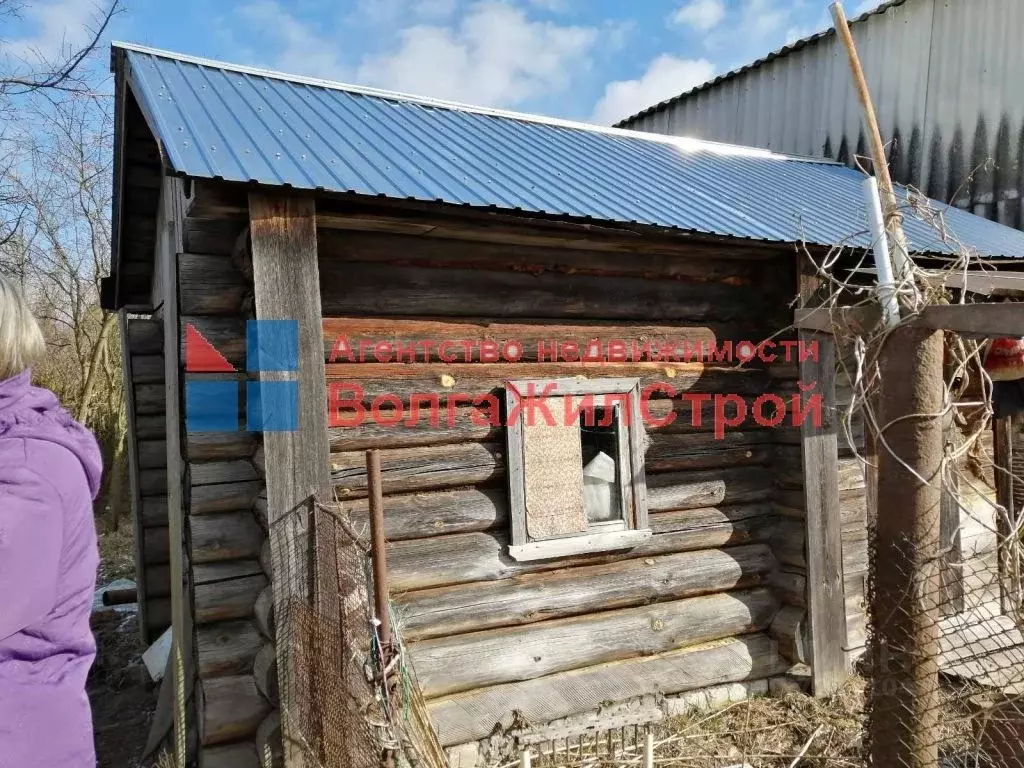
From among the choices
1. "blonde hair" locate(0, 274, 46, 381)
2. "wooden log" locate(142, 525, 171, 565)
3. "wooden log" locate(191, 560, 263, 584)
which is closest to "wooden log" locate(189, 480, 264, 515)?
"wooden log" locate(191, 560, 263, 584)

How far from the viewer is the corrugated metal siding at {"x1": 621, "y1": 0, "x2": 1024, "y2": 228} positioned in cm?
840

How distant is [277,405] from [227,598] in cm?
107

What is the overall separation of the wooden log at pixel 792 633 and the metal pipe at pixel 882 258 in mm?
3208

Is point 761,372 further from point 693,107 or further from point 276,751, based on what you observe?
point 693,107

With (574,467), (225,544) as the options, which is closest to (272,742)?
(225,544)

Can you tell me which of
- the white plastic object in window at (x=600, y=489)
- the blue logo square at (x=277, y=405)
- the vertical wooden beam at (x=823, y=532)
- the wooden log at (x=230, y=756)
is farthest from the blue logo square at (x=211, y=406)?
the vertical wooden beam at (x=823, y=532)

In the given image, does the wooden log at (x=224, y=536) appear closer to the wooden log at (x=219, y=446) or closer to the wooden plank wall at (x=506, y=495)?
the wooden log at (x=219, y=446)

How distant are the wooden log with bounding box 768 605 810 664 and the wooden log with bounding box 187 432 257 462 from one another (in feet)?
12.2

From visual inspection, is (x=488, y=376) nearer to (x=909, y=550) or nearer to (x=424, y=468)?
(x=424, y=468)

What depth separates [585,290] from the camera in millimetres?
4590

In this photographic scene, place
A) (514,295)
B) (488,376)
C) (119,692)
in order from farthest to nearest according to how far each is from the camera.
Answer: (119,692)
(514,295)
(488,376)

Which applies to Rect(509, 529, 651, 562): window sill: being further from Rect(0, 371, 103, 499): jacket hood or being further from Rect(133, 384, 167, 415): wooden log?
Rect(133, 384, 167, 415): wooden log

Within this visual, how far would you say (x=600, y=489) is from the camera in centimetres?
466

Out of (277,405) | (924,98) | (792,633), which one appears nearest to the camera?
(277,405)
